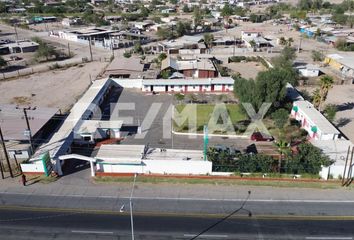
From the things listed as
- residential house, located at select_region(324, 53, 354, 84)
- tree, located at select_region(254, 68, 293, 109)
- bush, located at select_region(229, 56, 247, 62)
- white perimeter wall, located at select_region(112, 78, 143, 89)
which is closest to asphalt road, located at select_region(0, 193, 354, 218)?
tree, located at select_region(254, 68, 293, 109)

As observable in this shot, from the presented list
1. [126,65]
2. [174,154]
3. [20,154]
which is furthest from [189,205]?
[126,65]

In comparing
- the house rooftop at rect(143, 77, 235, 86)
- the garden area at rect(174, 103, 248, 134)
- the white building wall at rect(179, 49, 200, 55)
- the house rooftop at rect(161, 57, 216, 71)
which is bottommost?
the garden area at rect(174, 103, 248, 134)

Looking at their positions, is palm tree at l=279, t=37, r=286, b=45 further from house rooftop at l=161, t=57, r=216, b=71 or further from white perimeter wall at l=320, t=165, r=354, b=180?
white perimeter wall at l=320, t=165, r=354, b=180

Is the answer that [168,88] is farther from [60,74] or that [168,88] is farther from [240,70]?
[60,74]

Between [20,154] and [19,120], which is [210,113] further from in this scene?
[19,120]

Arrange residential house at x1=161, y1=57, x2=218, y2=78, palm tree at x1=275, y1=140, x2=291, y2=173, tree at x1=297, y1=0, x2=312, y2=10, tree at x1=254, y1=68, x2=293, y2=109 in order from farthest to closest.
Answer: tree at x1=297, y1=0, x2=312, y2=10, residential house at x1=161, y1=57, x2=218, y2=78, tree at x1=254, y1=68, x2=293, y2=109, palm tree at x1=275, y1=140, x2=291, y2=173

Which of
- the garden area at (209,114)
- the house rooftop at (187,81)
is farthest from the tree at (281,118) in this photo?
the house rooftop at (187,81)
